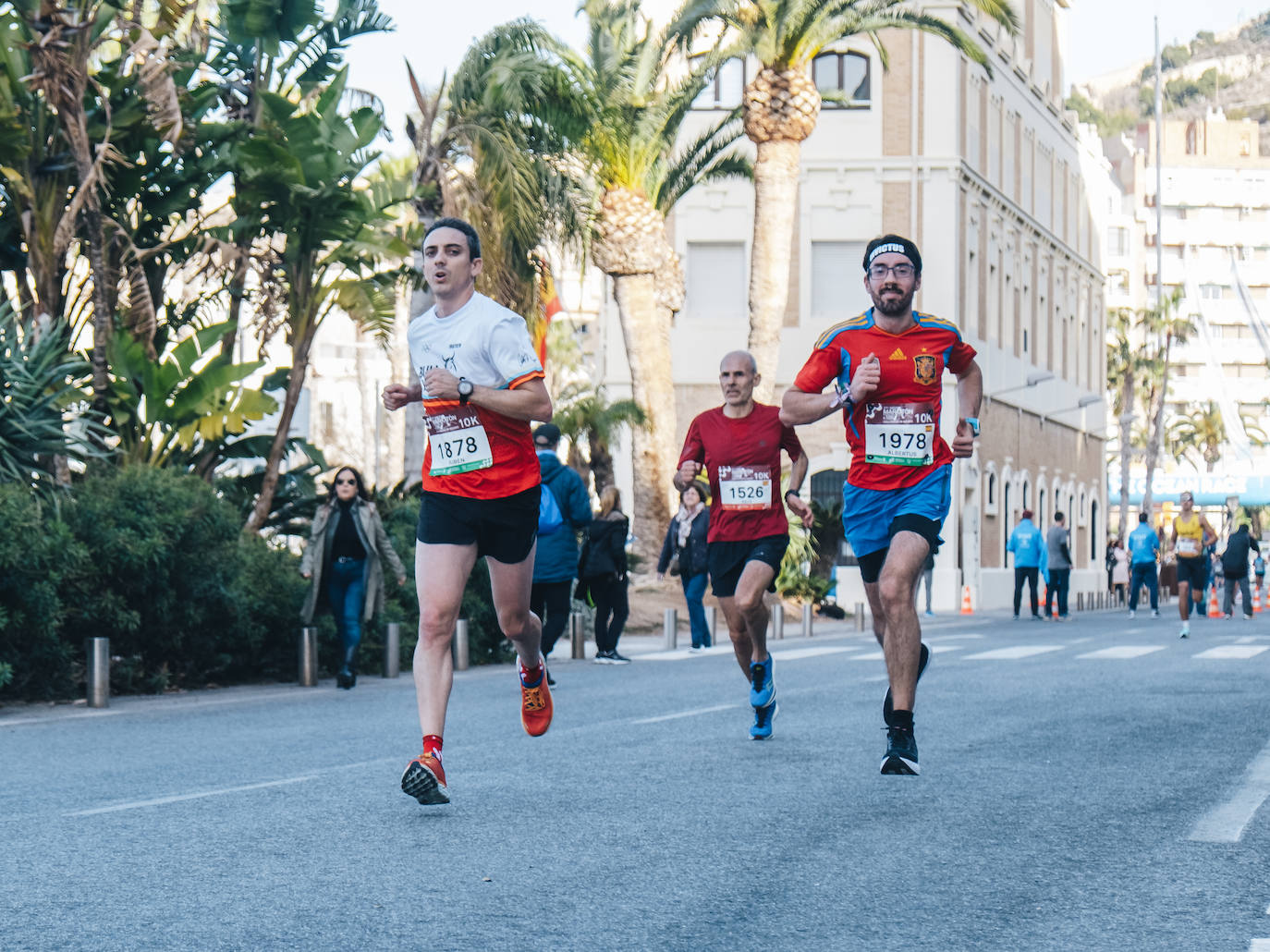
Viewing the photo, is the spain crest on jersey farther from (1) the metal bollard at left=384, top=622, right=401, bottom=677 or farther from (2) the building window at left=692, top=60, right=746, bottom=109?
(2) the building window at left=692, top=60, right=746, bottom=109

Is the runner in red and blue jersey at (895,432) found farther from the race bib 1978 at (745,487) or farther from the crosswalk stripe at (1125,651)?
the crosswalk stripe at (1125,651)

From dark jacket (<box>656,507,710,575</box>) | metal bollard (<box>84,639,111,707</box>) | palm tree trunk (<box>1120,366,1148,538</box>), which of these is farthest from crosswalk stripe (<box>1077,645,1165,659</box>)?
palm tree trunk (<box>1120,366,1148,538</box>)

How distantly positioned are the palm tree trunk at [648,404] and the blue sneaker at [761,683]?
73.3 feet

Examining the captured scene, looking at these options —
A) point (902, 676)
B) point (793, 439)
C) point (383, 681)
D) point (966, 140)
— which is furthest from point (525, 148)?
point (966, 140)

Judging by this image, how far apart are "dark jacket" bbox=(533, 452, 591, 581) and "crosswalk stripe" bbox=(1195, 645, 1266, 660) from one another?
6936 mm

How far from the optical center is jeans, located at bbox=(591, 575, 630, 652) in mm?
19969

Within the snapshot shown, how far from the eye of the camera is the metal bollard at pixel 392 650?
1742 cm

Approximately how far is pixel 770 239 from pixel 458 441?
1015 inches

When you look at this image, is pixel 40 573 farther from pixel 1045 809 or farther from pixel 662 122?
pixel 662 122

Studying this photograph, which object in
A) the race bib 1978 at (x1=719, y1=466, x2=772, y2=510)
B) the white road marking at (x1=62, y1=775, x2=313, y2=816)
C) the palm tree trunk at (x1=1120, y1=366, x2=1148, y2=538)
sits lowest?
the white road marking at (x1=62, y1=775, x2=313, y2=816)

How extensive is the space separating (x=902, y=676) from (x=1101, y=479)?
6276cm

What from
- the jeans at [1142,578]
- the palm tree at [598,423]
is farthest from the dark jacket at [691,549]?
the jeans at [1142,578]

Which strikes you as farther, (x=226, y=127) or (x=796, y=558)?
(x=796, y=558)

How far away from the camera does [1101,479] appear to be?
228ft
